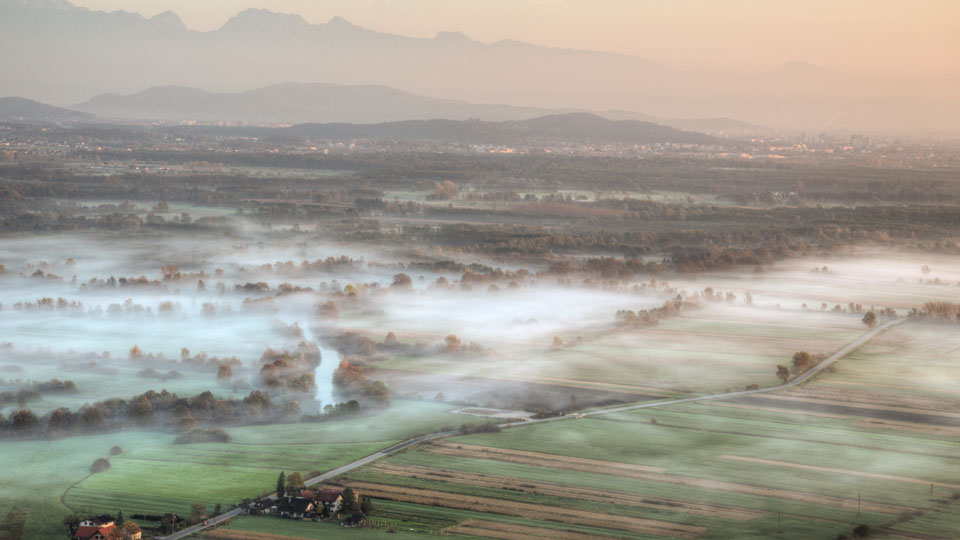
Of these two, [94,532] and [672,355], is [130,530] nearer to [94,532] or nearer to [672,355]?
[94,532]

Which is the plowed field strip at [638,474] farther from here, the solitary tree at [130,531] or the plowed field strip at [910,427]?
the solitary tree at [130,531]

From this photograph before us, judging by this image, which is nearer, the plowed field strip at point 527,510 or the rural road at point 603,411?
the plowed field strip at point 527,510

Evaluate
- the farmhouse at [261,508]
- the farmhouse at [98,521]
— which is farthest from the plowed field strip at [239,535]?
the farmhouse at [98,521]

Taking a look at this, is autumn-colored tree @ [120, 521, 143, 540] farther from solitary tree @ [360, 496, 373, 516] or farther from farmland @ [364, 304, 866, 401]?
farmland @ [364, 304, 866, 401]

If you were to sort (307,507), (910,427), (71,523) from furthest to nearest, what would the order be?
1. (910,427)
2. (307,507)
3. (71,523)

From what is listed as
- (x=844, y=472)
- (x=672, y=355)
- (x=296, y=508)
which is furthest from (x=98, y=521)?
(x=672, y=355)

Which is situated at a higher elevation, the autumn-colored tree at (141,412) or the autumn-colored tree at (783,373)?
the autumn-colored tree at (783,373)
